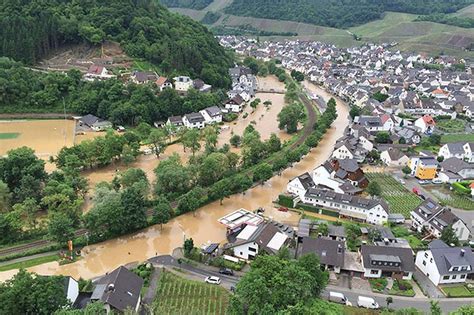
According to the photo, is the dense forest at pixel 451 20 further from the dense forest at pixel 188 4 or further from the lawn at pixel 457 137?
the dense forest at pixel 188 4

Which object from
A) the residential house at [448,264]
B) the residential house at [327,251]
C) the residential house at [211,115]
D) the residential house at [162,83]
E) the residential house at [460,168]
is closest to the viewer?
the residential house at [448,264]

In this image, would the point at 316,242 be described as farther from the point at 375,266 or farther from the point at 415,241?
the point at 415,241

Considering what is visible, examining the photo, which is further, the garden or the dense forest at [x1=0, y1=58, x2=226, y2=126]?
the garden

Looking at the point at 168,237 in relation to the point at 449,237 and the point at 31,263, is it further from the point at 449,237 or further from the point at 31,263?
the point at 449,237

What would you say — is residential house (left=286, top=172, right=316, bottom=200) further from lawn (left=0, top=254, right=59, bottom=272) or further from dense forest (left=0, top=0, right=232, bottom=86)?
dense forest (left=0, top=0, right=232, bottom=86)

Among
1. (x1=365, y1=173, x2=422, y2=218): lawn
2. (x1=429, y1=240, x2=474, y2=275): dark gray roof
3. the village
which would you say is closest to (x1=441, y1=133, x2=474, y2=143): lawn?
the village

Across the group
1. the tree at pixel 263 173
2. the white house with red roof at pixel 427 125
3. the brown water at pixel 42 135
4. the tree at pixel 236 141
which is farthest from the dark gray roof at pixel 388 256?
the white house with red roof at pixel 427 125

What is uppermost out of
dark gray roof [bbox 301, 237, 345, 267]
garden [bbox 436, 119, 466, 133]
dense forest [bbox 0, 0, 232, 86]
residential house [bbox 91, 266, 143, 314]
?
dense forest [bbox 0, 0, 232, 86]
